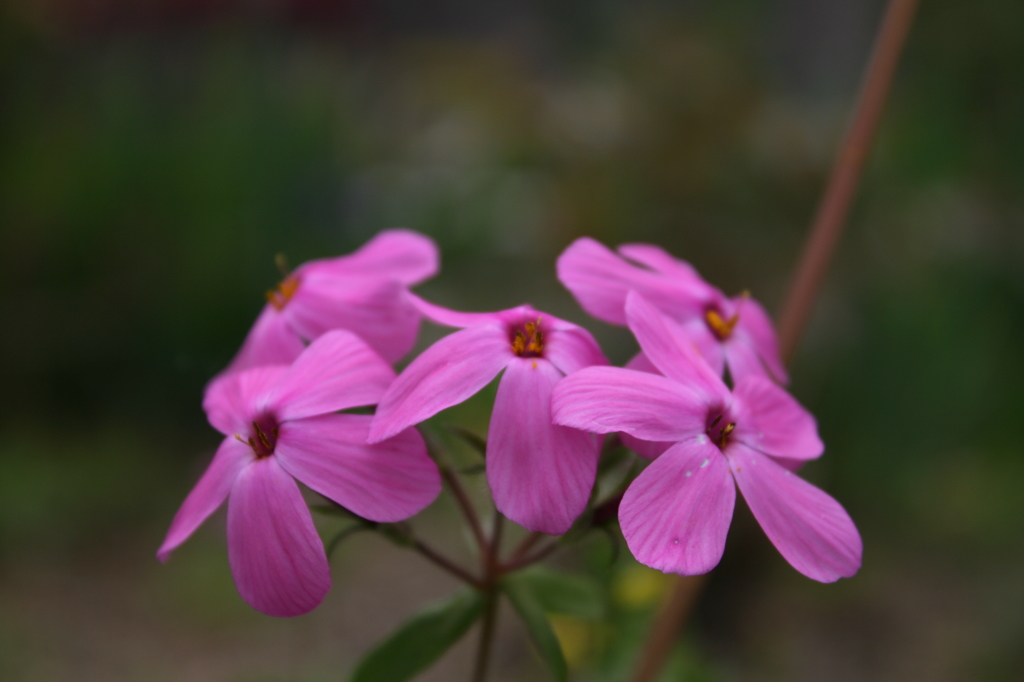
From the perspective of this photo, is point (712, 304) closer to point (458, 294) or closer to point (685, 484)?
point (685, 484)

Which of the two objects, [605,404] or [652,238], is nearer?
[605,404]

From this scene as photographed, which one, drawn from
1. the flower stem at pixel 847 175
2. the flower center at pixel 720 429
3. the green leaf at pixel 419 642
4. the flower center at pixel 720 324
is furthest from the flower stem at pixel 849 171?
the green leaf at pixel 419 642

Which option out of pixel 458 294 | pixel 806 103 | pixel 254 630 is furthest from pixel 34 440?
pixel 806 103

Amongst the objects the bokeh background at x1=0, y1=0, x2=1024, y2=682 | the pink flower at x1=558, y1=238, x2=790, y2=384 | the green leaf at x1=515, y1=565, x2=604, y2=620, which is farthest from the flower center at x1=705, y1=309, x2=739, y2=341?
the bokeh background at x1=0, y1=0, x2=1024, y2=682

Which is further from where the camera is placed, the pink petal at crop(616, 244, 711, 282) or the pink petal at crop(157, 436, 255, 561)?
the pink petal at crop(616, 244, 711, 282)

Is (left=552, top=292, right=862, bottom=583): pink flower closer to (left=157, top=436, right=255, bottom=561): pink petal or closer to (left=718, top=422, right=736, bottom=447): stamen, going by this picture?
(left=718, top=422, right=736, bottom=447): stamen

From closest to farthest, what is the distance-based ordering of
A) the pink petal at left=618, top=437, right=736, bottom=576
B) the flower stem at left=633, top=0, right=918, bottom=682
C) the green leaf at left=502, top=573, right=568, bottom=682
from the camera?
the pink petal at left=618, top=437, right=736, bottom=576
the green leaf at left=502, top=573, right=568, bottom=682
the flower stem at left=633, top=0, right=918, bottom=682

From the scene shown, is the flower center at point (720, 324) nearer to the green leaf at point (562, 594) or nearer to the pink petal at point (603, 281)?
the pink petal at point (603, 281)
